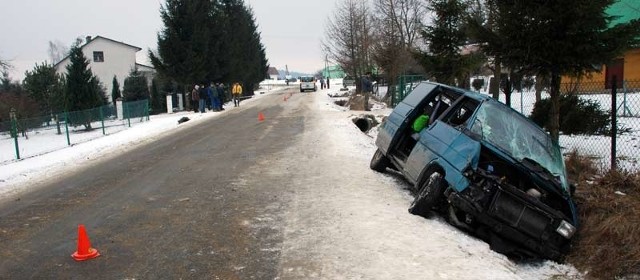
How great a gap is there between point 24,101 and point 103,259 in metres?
32.9

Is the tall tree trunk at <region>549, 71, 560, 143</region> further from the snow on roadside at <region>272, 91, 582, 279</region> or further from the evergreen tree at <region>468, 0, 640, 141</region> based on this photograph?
the snow on roadside at <region>272, 91, 582, 279</region>

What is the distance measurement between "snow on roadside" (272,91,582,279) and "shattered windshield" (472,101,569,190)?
3.78 feet

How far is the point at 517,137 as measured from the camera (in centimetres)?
642

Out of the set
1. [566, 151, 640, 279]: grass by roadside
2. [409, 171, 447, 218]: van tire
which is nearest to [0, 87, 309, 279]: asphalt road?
[409, 171, 447, 218]: van tire

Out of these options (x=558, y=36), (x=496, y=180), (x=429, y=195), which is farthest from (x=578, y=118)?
(x=496, y=180)

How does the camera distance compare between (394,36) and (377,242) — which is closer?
(377,242)

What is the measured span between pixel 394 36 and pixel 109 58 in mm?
38704

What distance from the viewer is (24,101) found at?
109ft

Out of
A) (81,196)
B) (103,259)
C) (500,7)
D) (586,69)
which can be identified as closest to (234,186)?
(81,196)

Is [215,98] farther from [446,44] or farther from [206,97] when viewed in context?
[446,44]

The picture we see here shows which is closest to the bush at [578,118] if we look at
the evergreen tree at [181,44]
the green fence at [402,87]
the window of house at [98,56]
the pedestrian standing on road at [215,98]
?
the green fence at [402,87]

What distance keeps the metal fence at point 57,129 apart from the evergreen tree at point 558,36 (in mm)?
13411

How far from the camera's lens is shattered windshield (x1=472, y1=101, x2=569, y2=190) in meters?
6.07

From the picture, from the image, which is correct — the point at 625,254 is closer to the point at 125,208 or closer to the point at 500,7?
the point at 500,7
